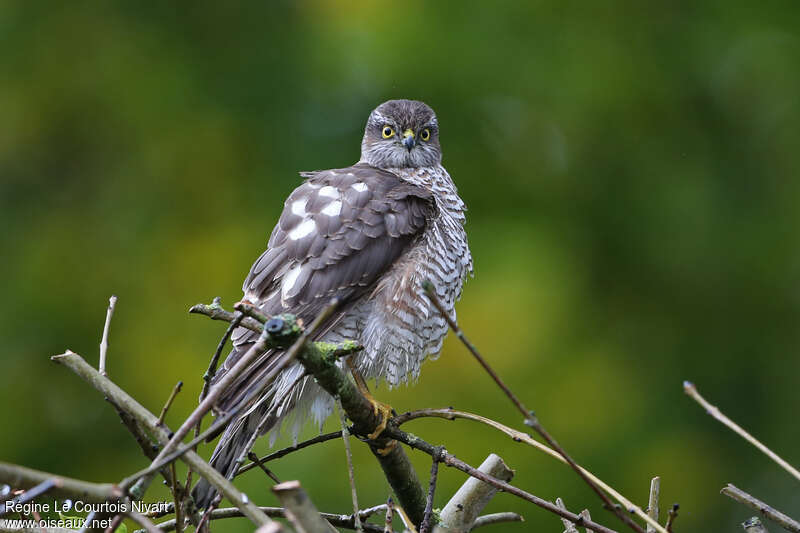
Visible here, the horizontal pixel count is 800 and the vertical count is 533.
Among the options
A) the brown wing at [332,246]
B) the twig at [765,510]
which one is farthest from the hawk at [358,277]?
the twig at [765,510]

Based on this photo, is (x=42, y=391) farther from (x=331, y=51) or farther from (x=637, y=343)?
(x=637, y=343)

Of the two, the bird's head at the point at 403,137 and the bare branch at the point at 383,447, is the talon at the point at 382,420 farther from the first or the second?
the bird's head at the point at 403,137

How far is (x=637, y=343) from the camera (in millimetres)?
5059

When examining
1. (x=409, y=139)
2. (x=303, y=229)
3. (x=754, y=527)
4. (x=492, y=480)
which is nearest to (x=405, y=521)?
(x=492, y=480)

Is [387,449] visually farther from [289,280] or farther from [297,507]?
[297,507]

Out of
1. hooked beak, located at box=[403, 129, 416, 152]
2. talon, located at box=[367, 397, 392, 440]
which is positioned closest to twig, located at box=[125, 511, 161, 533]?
talon, located at box=[367, 397, 392, 440]

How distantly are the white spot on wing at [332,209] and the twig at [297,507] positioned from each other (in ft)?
5.65

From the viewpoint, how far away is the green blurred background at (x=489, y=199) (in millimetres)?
4773

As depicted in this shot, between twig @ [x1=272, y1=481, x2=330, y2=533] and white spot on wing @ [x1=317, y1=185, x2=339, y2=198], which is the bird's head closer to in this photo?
white spot on wing @ [x1=317, y1=185, x2=339, y2=198]

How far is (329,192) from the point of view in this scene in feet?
11.3

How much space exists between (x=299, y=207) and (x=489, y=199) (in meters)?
1.83

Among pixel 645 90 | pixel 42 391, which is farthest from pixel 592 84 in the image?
pixel 42 391

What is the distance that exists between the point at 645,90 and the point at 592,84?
32 centimetres

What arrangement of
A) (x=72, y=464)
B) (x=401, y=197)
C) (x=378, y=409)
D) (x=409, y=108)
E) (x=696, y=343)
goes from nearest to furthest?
(x=378, y=409) < (x=401, y=197) < (x=409, y=108) < (x=72, y=464) < (x=696, y=343)
